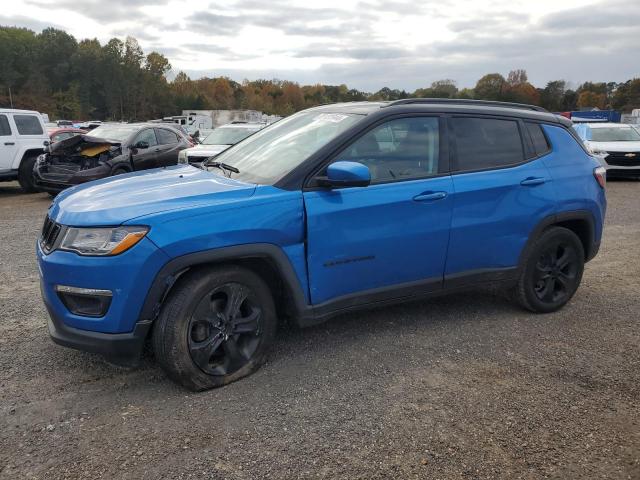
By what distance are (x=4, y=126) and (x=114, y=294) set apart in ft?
36.8

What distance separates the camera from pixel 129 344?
9.95 feet

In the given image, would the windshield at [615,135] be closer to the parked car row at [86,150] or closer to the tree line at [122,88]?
the parked car row at [86,150]

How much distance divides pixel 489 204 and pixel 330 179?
1401mm

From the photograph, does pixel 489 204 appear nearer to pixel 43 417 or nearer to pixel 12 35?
pixel 43 417

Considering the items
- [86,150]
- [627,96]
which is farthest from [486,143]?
[627,96]

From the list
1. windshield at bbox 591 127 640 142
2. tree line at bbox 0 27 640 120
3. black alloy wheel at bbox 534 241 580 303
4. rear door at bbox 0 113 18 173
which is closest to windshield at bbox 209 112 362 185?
black alloy wheel at bbox 534 241 580 303

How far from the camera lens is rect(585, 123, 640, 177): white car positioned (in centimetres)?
1461

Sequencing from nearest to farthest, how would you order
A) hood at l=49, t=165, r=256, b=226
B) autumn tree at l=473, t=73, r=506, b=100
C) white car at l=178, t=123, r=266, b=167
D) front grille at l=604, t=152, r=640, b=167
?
hood at l=49, t=165, r=256, b=226 < white car at l=178, t=123, r=266, b=167 < front grille at l=604, t=152, r=640, b=167 < autumn tree at l=473, t=73, r=506, b=100

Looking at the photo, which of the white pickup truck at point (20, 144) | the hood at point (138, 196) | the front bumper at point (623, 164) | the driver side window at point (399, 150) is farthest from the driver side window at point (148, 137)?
the front bumper at point (623, 164)

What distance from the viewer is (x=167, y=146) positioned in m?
12.7

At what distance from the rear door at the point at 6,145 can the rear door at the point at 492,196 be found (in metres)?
11.2

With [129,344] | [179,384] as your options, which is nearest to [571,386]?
[179,384]

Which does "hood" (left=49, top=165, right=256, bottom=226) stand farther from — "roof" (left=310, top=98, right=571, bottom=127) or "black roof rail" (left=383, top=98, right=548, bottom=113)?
"black roof rail" (left=383, top=98, right=548, bottom=113)

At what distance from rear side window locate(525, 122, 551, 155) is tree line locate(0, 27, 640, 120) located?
81187 millimetres
